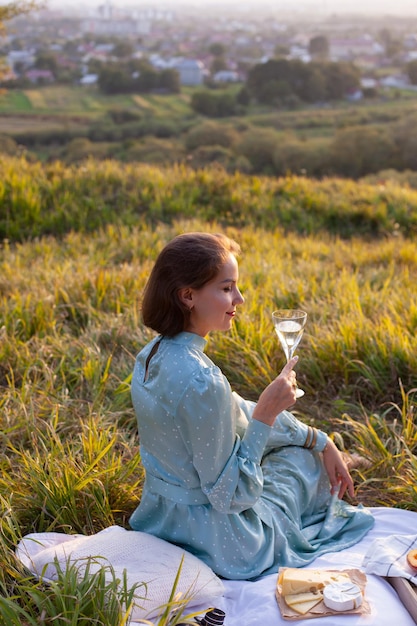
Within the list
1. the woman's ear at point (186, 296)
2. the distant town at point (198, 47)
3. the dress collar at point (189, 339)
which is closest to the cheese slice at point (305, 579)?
the dress collar at point (189, 339)

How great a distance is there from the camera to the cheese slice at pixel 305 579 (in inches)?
92.8

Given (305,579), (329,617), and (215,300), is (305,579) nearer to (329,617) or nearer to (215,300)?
(329,617)

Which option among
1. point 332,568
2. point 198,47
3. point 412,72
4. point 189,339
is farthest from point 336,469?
point 198,47

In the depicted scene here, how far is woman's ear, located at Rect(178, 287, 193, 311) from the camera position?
2431 mm

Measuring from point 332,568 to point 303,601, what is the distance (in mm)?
276

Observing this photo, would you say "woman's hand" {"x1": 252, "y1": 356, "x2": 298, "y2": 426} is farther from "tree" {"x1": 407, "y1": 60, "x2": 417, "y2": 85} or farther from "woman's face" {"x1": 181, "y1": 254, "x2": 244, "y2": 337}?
"tree" {"x1": 407, "y1": 60, "x2": 417, "y2": 85}

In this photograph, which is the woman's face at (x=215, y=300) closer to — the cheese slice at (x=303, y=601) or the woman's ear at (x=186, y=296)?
the woman's ear at (x=186, y=296)

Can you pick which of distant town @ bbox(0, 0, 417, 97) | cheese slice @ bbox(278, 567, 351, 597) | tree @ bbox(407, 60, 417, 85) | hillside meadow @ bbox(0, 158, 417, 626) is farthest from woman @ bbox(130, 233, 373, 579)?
tree @ bbox(407, 60, 417, 85)

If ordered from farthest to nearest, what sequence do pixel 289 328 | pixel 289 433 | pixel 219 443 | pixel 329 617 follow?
pixel 289 433 → pixel 289 328 → pixel 219 443 → pixel 329 617

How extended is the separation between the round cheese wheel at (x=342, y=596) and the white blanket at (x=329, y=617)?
0.03m

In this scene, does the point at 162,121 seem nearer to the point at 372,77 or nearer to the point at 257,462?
the point at 372,77

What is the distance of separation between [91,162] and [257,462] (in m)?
7.71

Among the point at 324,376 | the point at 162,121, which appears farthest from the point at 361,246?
the point at 162,121

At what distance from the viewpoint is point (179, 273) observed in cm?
241
